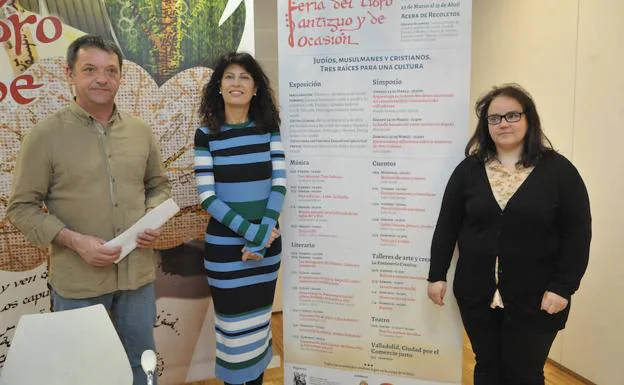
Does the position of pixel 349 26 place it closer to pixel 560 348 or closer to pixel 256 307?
pixel 256 307

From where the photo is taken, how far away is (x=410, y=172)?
2229 mm

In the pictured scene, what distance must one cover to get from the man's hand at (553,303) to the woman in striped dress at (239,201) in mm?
1115

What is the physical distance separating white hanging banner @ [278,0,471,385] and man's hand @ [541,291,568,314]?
0.47m

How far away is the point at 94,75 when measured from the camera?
191 cm

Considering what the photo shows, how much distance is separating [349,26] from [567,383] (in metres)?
2.31

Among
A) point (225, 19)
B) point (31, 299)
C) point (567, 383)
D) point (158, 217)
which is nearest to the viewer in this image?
point (158, 217)

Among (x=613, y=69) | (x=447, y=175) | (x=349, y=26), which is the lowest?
(x=447, y=175)

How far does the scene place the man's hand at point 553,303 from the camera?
71.6 inches

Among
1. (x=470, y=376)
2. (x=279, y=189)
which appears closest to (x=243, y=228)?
(x=279, y=189)

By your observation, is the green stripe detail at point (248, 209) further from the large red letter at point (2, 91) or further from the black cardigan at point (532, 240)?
the large red letter at point (2, 91)

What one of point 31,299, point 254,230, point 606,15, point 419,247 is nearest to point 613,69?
point 606,15

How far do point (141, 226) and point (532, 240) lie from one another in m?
1.51

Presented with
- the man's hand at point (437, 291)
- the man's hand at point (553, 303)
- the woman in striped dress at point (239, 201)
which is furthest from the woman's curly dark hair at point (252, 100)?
the man's hand at point (553, 303)

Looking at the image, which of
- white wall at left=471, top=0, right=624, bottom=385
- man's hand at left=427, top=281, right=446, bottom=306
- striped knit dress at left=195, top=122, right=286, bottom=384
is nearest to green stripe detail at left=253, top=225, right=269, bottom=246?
striped knit dress at left=195, top=122, right=286, bottom=384
